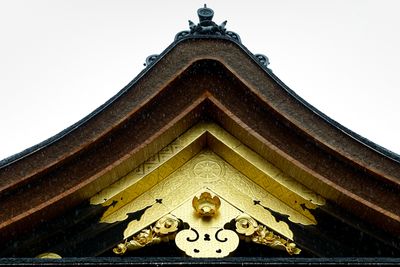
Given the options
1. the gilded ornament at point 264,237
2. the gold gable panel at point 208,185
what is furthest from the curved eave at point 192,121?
the gilded ornament at point 264,237

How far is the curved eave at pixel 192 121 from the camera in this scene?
16.6 ft

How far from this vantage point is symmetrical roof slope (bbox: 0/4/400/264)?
5.04m

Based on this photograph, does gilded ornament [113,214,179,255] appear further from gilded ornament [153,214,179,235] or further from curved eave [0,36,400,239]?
curved eave [0,36,400,239]

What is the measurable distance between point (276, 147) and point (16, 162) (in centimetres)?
222

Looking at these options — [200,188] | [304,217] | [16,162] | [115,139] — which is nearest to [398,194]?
[304,217]

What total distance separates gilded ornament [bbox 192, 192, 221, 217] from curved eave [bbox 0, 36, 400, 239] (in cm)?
62

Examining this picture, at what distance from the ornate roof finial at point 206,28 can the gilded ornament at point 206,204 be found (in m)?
1.63

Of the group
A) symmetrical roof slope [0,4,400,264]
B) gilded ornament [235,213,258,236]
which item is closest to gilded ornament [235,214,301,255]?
gilded ornament [235,213,258,236]

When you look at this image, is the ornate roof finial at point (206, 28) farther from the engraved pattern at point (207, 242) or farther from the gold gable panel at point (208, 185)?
the engraved pattern at point (207, 242)

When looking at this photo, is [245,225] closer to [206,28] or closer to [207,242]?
[207,242]

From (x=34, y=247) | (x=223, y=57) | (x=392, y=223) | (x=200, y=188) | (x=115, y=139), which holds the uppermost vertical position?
(x=223, y=57)

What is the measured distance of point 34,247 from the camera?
5.14 m

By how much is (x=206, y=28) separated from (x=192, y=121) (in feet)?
3.35

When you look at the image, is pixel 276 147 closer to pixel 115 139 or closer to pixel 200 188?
pixel 200 188
